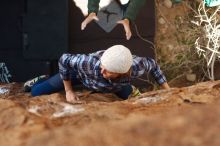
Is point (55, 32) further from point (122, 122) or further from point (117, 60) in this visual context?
point (122, 122)

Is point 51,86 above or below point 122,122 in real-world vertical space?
below

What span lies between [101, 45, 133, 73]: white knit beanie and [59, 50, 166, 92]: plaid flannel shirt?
151 mm

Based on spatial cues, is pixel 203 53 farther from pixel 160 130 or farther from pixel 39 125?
pixel 160 130

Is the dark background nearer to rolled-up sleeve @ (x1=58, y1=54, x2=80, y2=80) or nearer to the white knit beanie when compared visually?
rolled-up sleeve @ (x1=58, y1=54, x2=80, y2=80)

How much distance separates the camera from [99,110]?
1.40 m

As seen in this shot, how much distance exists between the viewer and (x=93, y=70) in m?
2.72

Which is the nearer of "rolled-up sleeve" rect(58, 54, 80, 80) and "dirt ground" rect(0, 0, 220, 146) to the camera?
"dirt ground" rect(0, 0, 220, 146)

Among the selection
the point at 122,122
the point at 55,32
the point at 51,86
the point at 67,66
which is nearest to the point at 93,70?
the point at 67,66

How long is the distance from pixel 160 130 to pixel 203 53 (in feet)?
14.5

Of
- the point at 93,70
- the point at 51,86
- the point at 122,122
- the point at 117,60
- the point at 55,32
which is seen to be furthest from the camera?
the point at 55,32

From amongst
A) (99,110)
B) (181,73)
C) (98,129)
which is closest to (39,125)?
(99,110)

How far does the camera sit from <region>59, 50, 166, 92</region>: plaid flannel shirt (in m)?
2.69

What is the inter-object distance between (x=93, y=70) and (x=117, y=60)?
0.28m

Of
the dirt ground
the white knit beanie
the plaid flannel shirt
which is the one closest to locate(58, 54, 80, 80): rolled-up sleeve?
the plaid flannel shirt
